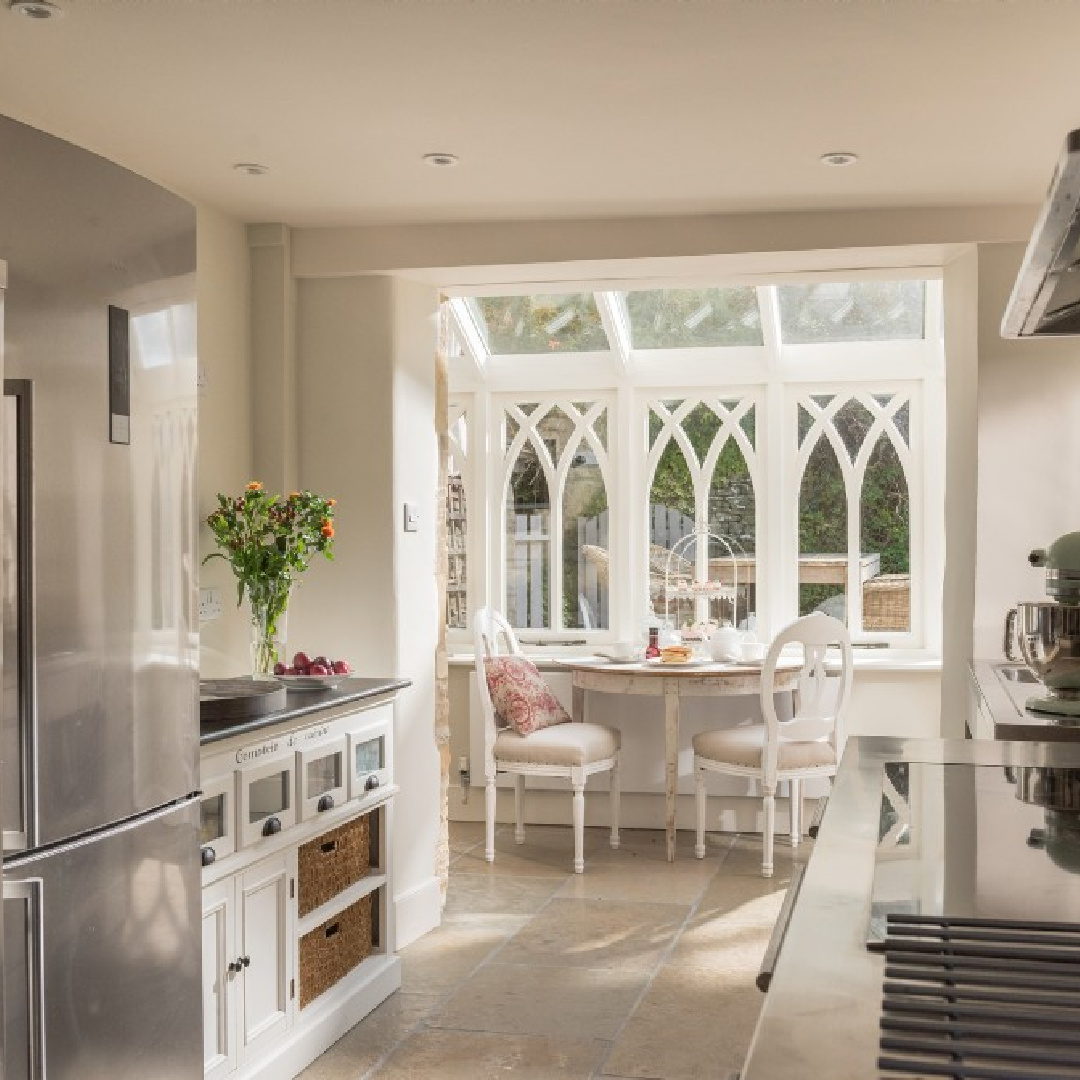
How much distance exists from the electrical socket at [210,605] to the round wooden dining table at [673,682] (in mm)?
1992

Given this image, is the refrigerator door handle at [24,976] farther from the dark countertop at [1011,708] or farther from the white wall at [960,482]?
the white wall at [960,482]

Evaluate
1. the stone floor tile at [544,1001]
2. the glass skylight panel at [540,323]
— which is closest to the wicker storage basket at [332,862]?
the stone floor tile at [544,1001]

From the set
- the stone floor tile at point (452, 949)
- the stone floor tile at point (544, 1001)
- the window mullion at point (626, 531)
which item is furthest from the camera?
the window mullion at point (626, 531)

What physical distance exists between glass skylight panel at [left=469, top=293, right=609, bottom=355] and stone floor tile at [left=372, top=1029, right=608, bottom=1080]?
12.0 feet

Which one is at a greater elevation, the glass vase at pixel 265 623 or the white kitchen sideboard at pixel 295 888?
the glass vase at pixel 265 623

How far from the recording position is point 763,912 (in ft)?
16.2

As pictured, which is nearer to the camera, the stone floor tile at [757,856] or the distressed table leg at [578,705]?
the stone floor tile at [757,856]

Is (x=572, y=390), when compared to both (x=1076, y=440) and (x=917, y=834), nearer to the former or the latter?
(x=1076, y=440)

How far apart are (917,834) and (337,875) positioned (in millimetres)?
2459

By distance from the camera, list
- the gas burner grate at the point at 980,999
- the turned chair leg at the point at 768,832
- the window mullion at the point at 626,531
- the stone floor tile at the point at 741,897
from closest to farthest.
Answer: the gas burner grate at the point at 980,999 < the stone floor tile at the point at 741,897 < the turned chair leg at the point at 768,832 < the window mullion at the point at 626,531

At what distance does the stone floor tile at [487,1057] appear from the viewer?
3445 mm

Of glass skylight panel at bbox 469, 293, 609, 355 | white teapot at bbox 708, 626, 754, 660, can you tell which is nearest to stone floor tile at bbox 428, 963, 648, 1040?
white teapot at bbox 708, 626, 754, 660

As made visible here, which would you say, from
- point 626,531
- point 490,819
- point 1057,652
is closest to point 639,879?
point 490,819

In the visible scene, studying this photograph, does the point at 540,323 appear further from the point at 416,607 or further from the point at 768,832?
the point at 768,832
